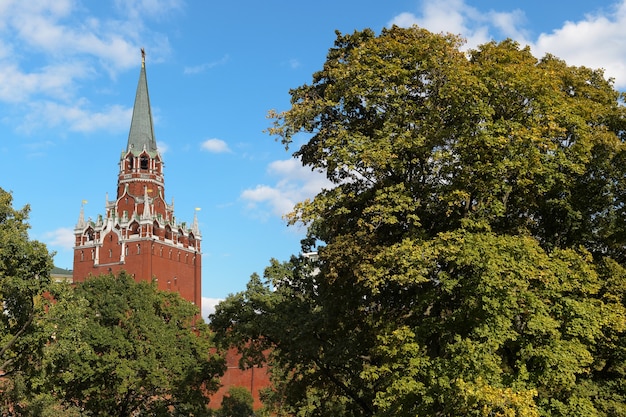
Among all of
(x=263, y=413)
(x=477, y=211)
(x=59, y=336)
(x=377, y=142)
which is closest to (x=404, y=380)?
(x=477, y=211)

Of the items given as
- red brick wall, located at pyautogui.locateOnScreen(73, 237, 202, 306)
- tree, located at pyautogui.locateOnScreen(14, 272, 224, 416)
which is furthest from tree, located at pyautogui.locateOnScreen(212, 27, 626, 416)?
red brick wall, located at pyautogui.locateOnScreen(73, 237, 202, 306)

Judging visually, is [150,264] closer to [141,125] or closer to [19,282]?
[141,125]

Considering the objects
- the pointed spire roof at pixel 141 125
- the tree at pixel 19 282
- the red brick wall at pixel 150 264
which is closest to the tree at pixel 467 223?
the tree at pixel 19 282

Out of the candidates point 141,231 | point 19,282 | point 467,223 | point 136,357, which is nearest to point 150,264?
point 141,231

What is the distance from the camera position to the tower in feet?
279

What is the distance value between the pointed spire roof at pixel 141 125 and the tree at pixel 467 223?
7351 cm

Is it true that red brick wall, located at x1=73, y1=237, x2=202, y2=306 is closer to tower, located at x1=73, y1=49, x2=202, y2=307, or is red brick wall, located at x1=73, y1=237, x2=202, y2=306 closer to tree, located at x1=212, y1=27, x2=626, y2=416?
tower, located at x1=73, y1=49, x2=202, y2=307

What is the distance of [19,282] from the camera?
21.0 metres

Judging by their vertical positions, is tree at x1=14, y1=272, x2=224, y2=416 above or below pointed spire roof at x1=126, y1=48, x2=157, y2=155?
below

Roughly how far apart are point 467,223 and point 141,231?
73363mm

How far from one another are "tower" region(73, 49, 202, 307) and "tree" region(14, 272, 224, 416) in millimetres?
46767

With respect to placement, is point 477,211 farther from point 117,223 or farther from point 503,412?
point 117,223

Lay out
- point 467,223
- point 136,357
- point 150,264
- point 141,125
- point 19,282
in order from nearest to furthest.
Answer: point 467,223 → point 19,282 → point 136,357 → point 150,264 → point 141,125

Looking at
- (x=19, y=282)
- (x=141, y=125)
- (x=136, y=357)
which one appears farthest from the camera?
(x=141, y=125)
